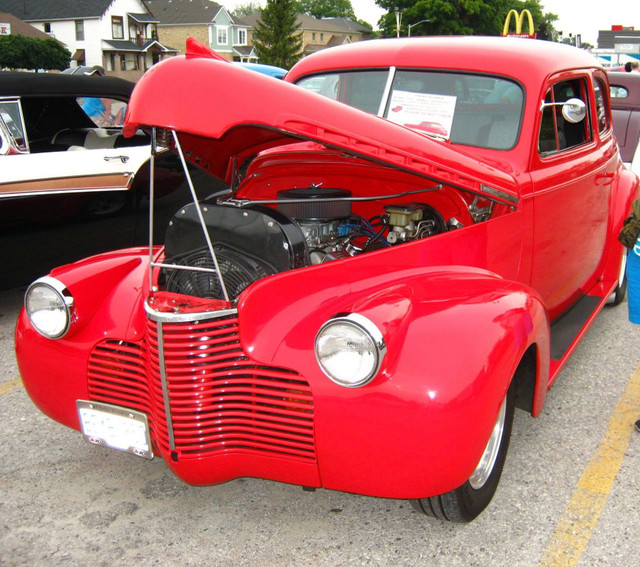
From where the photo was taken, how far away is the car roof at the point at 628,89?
25.5ft

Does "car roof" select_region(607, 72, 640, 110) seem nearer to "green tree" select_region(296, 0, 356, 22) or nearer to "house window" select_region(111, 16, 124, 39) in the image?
"house window" select_region(111, 16, 124, 39)

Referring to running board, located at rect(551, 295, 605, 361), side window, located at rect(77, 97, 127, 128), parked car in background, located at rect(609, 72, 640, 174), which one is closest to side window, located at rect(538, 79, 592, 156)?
running board, located at rect(551, 295, 605, 361)

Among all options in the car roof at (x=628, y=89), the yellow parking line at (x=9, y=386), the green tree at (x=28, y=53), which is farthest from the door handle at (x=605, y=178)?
the green tree at (x=28, y=53)

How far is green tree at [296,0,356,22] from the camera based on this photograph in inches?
4555

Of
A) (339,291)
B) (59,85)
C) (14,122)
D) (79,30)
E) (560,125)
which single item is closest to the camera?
(339,291)

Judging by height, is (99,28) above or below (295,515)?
above

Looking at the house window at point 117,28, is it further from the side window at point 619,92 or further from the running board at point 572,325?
the running board at point 572,325

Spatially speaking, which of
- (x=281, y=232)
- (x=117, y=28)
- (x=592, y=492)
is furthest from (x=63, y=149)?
(x=117, y=28)

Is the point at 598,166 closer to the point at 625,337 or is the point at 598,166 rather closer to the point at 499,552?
the point at 625,337

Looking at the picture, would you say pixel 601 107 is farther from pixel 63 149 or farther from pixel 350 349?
pixel 63 149

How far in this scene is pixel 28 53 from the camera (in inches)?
1563

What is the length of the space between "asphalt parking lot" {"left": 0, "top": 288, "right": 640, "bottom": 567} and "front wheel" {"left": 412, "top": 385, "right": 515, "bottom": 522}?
0.11 metres

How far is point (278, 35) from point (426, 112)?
161 ft

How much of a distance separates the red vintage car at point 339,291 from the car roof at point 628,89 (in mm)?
4818
